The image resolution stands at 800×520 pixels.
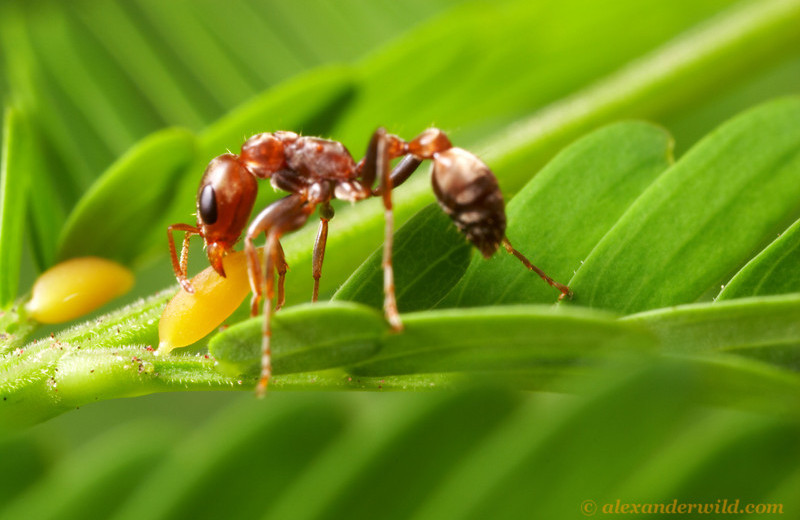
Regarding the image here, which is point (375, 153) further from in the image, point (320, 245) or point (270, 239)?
point (270, 239)

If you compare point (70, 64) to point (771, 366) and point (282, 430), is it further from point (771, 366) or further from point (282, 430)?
point (771, 366)

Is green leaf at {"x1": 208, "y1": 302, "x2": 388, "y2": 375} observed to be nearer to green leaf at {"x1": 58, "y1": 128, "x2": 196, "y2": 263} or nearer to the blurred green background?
the blurred green background

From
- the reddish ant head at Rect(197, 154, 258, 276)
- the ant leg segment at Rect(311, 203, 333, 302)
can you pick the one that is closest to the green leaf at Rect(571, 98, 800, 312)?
the ant leg segment at Rect(311, 203, 333, 302)

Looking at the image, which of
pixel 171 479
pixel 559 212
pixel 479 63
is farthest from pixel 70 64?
pixel 559 212

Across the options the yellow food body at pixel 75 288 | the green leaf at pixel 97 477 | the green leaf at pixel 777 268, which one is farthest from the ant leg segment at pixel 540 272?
the yellow food body at pixel 75 288

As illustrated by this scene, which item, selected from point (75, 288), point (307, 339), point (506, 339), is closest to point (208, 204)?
point (75, 288)
